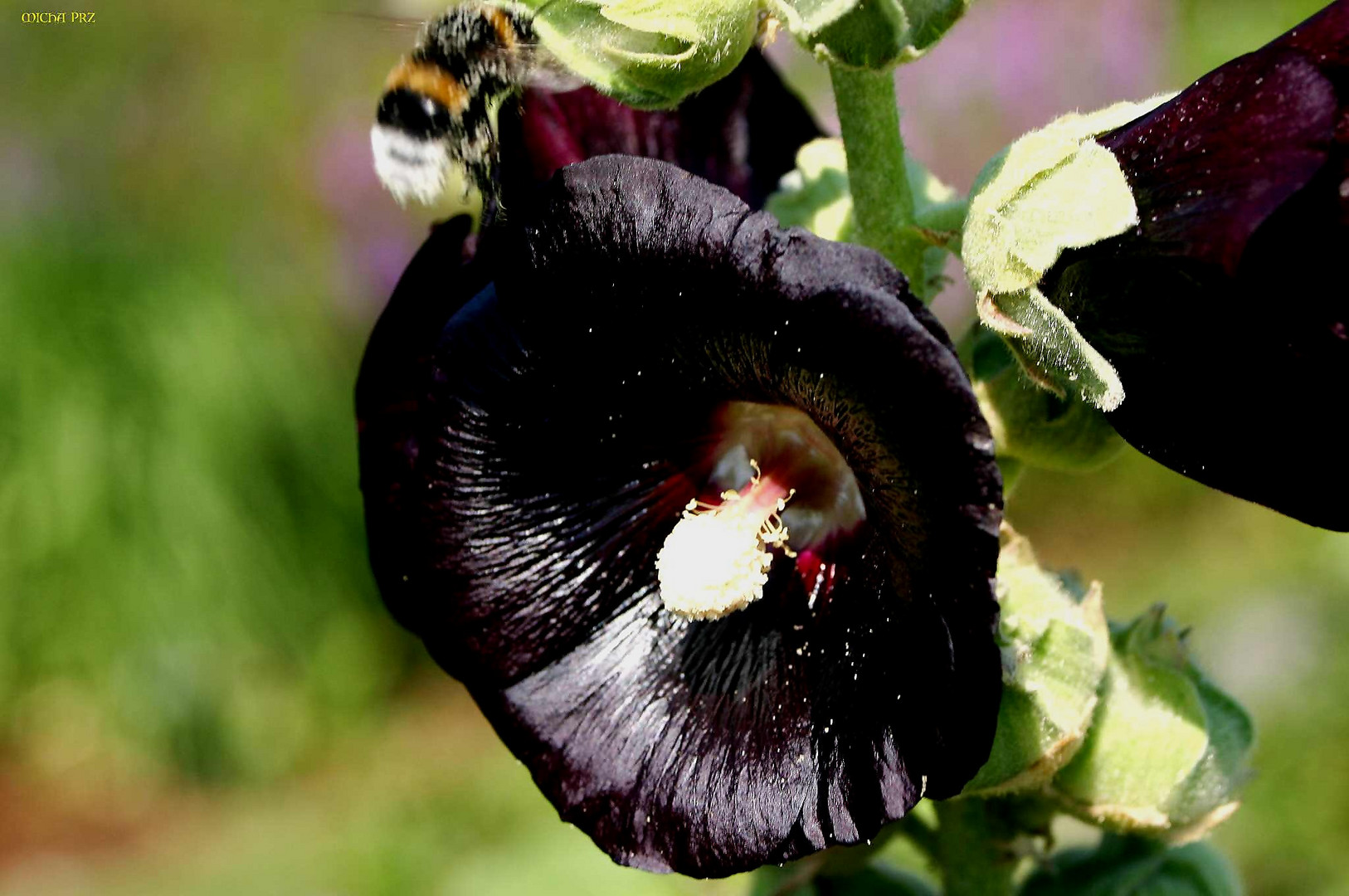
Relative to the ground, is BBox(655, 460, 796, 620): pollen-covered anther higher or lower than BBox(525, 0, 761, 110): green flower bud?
lower

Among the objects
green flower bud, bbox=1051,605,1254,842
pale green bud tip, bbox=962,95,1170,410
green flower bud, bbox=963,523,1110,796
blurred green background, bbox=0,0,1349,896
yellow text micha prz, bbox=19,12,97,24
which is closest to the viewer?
pale green bud tip, bbox=962,95,1170,410

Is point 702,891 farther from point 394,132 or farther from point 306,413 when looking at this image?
point 306,413

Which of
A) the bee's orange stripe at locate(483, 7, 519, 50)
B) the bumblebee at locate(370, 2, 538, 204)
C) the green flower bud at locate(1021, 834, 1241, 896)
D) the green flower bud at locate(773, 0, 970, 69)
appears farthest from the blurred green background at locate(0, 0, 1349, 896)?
the green flower bud at locate(773, 0, 970, 69)

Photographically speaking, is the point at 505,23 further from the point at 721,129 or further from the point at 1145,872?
the point at 1145,872

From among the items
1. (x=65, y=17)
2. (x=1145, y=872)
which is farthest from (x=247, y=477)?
(x=1145, y=872)

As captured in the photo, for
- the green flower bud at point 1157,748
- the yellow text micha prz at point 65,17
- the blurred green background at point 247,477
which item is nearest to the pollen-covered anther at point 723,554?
the green flower bud at point 1157,748

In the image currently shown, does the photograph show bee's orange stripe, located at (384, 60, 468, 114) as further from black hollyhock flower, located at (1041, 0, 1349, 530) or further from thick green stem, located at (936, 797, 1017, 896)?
thick green stem, located at (936, 797, 1017, 896)
